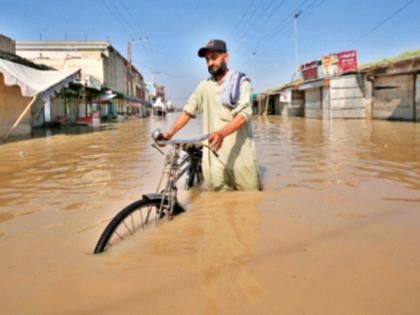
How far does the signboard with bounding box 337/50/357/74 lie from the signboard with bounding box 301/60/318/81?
423 cm

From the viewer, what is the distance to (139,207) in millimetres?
3107

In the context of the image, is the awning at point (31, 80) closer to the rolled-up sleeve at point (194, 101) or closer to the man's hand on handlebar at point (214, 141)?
the rolled-up sleeve at point (194, 101)

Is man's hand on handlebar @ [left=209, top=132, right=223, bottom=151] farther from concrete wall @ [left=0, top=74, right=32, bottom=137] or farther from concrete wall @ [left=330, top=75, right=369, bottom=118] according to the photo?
concrete wall @ [left=330, top=75, right=369, bottom=118]

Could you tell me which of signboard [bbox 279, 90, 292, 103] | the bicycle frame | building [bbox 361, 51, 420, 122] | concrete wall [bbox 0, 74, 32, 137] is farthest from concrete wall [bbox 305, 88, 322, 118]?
the bicycle frame

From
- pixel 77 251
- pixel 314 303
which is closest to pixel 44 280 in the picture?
pixel 77 251

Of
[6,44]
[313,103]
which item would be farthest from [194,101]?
[313,103]

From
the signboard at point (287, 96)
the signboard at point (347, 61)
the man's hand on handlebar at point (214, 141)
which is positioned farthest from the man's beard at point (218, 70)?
the signboard at point (287, 96)

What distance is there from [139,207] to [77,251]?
1.89 feet

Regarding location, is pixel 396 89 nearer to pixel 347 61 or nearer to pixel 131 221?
pixel 347 61

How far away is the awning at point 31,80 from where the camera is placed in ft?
42.7

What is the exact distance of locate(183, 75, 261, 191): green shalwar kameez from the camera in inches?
160

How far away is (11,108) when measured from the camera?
15.9m

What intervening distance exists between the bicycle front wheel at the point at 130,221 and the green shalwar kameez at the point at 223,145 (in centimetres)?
99

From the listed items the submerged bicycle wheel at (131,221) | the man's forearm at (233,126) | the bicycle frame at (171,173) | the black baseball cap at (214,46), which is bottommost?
the submerged bicycle wheel at (131,221)
